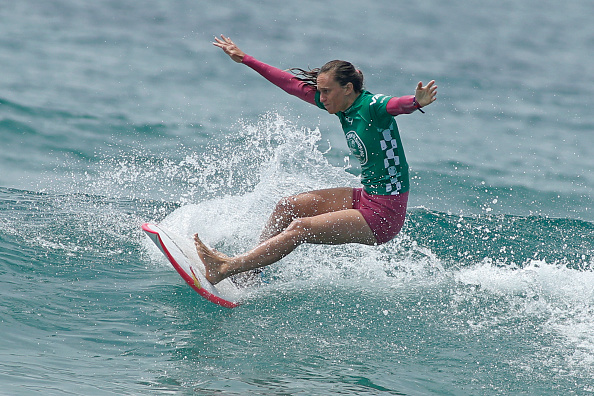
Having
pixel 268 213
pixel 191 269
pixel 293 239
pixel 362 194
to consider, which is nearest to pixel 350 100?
pixel 362 194

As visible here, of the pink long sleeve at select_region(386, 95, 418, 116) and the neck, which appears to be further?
the neck

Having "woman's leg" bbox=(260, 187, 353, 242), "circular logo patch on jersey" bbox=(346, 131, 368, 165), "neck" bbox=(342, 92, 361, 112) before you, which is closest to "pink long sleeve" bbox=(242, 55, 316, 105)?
"neck" bbox=(342, 92, 361, 112)

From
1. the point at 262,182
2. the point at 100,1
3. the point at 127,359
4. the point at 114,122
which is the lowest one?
the point at 127,359

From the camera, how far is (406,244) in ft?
25.7

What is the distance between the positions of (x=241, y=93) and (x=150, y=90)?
1.88 meters

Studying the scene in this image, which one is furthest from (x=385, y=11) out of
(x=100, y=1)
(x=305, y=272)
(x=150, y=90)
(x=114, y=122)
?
(x=305, y=272)

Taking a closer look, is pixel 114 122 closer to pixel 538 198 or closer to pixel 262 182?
pixel 262 182

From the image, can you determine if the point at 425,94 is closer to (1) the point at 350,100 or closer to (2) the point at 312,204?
(1) the point at 350,100

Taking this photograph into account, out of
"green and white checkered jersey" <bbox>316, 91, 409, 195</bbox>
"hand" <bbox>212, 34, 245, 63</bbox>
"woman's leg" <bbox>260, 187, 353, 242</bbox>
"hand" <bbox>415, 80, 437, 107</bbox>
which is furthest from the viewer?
"hand" <bbox>212, 34, 245, 63</bbox>

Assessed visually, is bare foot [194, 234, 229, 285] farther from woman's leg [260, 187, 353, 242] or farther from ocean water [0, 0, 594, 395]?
woman's leg [260, 187, 353, 242]

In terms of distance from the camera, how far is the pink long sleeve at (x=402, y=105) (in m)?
5.58

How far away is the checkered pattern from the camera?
19.7 ft

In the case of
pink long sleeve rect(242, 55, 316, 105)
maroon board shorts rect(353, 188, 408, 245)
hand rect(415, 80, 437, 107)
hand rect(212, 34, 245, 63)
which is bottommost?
maroon board shorts rect(353, 188, 408, 245)

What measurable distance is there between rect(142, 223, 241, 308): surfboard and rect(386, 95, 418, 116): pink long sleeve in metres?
2.19
